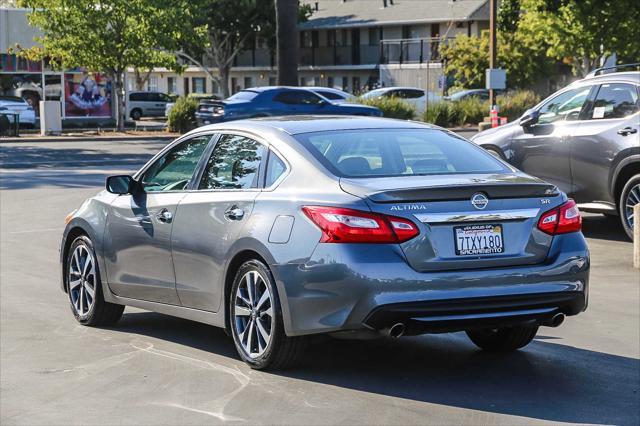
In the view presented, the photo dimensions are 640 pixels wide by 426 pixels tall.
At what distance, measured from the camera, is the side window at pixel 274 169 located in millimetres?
7746

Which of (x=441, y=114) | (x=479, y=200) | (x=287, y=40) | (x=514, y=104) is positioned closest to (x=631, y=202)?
(x=479, y=200)

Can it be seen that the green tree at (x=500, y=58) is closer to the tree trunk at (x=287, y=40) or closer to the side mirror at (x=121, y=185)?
the tree trunk at (x=287, y=40)

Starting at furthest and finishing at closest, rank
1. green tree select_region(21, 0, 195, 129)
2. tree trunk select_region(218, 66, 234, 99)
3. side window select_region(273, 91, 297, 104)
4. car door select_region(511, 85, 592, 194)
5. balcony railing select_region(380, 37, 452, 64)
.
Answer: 1. tree trunk select_region(218, 66, 234, 99)
2. balcony railing select_region(380, 37, 452, 64)
3. green tree select_region(21, 0, 195, 129)
4. side window select_region(273, 91, 297, 104)
5. car door select_region(511, 85, 592, 194)

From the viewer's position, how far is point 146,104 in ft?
226

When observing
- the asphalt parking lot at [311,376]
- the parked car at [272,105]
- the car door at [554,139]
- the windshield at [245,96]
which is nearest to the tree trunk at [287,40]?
the parked car at [272,105]

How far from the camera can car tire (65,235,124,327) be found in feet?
30.7

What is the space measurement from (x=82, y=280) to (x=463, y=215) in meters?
3.61

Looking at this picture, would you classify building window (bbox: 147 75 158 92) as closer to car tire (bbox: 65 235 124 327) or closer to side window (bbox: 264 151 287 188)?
car tire (bbox: 65 235 124 327)

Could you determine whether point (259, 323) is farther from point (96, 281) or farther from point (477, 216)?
point (96, 281)

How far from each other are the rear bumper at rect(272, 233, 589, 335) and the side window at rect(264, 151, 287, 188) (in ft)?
2.39

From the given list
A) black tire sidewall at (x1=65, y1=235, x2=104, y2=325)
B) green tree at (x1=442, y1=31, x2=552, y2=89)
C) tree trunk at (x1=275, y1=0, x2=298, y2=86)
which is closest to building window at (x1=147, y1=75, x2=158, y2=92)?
green tree at (x1=442, y1=31, x2=552, y2=89)

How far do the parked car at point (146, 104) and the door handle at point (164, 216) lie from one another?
59.7 metres

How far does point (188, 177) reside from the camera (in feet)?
28.2

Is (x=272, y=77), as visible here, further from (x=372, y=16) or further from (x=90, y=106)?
(x=90, y=106)
